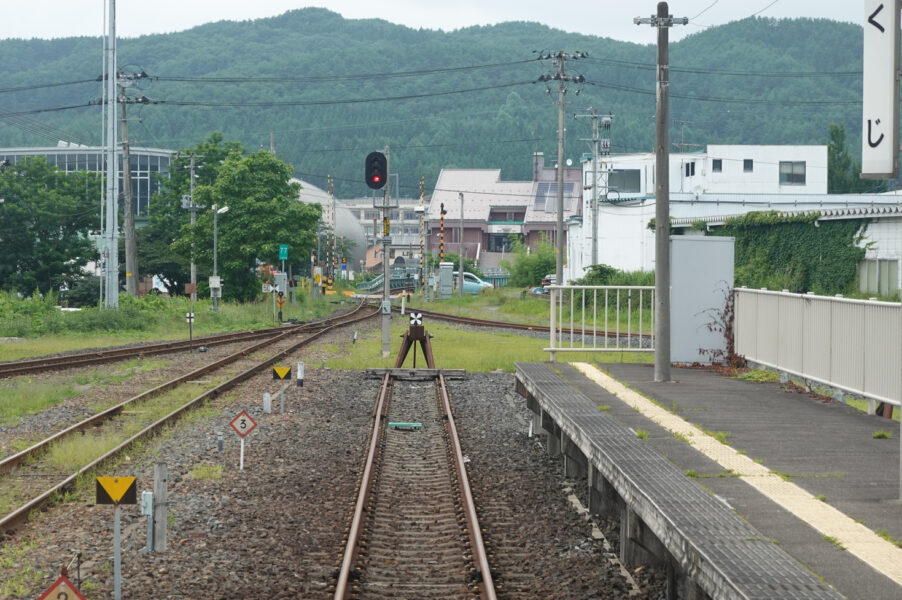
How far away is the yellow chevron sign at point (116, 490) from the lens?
24.6 feet

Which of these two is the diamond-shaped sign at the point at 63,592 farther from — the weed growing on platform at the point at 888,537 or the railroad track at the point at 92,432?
the weed growing on platform at the point at 888,537

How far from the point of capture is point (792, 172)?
A: 7412 cm

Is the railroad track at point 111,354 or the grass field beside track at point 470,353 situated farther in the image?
the railroad track at point 111,354

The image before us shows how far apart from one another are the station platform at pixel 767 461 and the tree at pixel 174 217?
5775 cm

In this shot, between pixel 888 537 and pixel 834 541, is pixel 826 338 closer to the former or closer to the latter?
pixel 888 537

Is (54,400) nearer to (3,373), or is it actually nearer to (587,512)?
(3,373)

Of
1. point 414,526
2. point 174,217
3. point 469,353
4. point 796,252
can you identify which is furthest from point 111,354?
point 174,217

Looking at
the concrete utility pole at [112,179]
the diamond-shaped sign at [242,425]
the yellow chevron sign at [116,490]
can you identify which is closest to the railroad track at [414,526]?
the diamond-shaped sign at [242,425]

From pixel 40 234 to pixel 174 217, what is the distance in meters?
11.8

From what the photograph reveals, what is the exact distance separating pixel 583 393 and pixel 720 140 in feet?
485

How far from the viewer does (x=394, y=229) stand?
17550 centimetres

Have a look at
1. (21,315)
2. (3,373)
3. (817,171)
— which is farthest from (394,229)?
(3,373)

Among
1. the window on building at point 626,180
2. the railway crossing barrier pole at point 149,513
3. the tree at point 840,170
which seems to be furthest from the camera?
the tree at point 840,170

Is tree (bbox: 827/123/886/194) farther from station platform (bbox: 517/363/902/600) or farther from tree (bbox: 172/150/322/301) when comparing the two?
station platform (bbox: 517/363/902/600)
